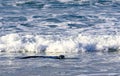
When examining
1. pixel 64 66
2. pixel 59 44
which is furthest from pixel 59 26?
pixel 64 66

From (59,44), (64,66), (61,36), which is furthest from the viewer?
(61,36)

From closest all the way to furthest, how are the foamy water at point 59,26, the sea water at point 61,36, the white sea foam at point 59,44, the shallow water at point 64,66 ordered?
the shallow water at point 64,66 → the sea water at point 61,36 → the white sea foam at point 59,44 → the foamy water at point 59,26

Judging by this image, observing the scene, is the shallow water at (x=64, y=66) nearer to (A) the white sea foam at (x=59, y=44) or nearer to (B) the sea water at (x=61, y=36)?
(B) the sea water at (x=61, y=36)

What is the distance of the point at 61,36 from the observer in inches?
568

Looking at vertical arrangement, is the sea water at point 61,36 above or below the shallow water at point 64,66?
below

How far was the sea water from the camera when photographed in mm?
10523

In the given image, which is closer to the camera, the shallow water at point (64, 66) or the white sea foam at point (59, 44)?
the shallow water at point (64, 66)

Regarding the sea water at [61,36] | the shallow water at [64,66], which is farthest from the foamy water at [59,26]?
the shallow water at [64,66]

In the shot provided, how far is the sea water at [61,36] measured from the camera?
414 inches

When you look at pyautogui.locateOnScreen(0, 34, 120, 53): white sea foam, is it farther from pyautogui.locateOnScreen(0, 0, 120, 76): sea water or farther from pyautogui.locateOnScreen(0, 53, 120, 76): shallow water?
pyautogui.locateOnScreen(0, 53, 120, 76): shallow water

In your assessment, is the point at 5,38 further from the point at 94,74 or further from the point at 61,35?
the point at 94,74

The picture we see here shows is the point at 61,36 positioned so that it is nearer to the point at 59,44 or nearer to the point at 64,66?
the point at 59,44

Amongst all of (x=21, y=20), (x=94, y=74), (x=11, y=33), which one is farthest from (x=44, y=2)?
(x=94, y=74)

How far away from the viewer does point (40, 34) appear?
14.9 metres
